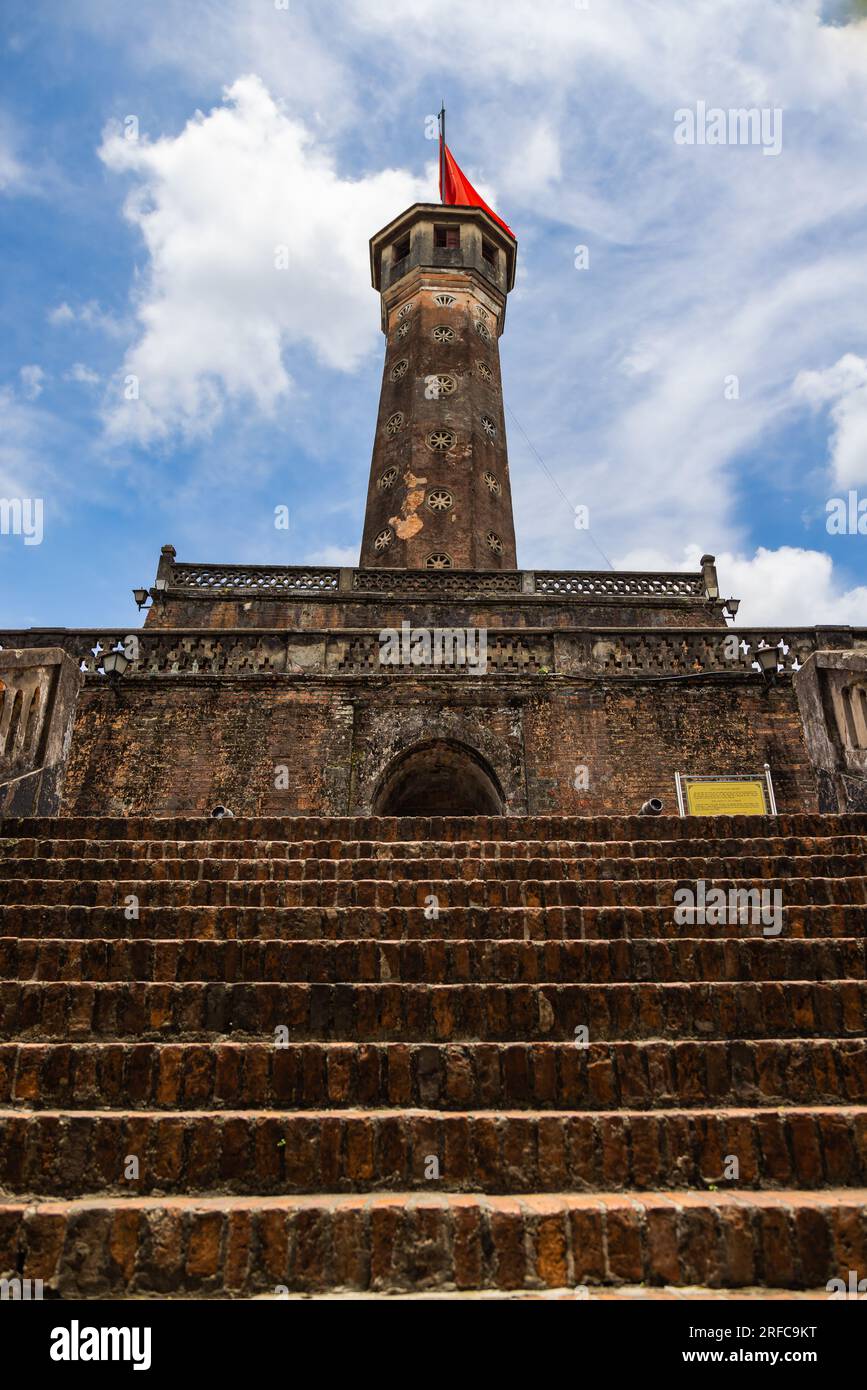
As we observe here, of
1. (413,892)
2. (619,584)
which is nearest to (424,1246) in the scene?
(413,892)

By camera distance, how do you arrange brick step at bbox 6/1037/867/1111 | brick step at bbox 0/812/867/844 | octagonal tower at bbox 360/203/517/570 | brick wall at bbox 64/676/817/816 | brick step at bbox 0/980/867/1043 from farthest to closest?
octagonal tower at bbox 360/203/517/570, brick wall at bbox 64/676/817/816, brick step at bbox 0/812/867/844, brick step at bbox 0/980/867/1043, brick step at bbox 6/1037/867/1111

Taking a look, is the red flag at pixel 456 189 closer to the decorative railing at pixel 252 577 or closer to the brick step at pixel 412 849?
the decorative railing at pixel 252 577

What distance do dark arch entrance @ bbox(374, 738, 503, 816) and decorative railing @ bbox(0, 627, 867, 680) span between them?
4.07 ft

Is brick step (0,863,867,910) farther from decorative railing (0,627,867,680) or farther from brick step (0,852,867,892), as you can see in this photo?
decorative railing (0,627,867,680)

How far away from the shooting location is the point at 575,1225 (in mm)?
2510

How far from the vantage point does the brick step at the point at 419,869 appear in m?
4.96

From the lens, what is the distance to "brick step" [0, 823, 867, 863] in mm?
5375

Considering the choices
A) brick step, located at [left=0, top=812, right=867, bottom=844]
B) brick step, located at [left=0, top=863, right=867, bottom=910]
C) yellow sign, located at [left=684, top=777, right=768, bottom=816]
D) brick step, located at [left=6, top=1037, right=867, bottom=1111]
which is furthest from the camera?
yellow sign, located at [left=684, top=777, right=768, bottom=816]

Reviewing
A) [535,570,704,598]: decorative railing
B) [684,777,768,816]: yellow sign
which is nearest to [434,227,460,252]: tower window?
[535,570,704,598]: decorative railing

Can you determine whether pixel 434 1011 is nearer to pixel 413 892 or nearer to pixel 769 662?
pixel 413 892

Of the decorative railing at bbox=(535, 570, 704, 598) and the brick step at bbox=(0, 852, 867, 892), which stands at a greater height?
the decorative railing at bbox=(535, 570, 704, 598)

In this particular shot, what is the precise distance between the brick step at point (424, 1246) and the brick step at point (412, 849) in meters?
2.88

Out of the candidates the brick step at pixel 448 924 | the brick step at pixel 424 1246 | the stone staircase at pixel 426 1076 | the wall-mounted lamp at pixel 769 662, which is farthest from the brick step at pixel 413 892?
the wall-mounted lamp at pixel 769 662

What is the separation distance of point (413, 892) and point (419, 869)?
42 centimetres
